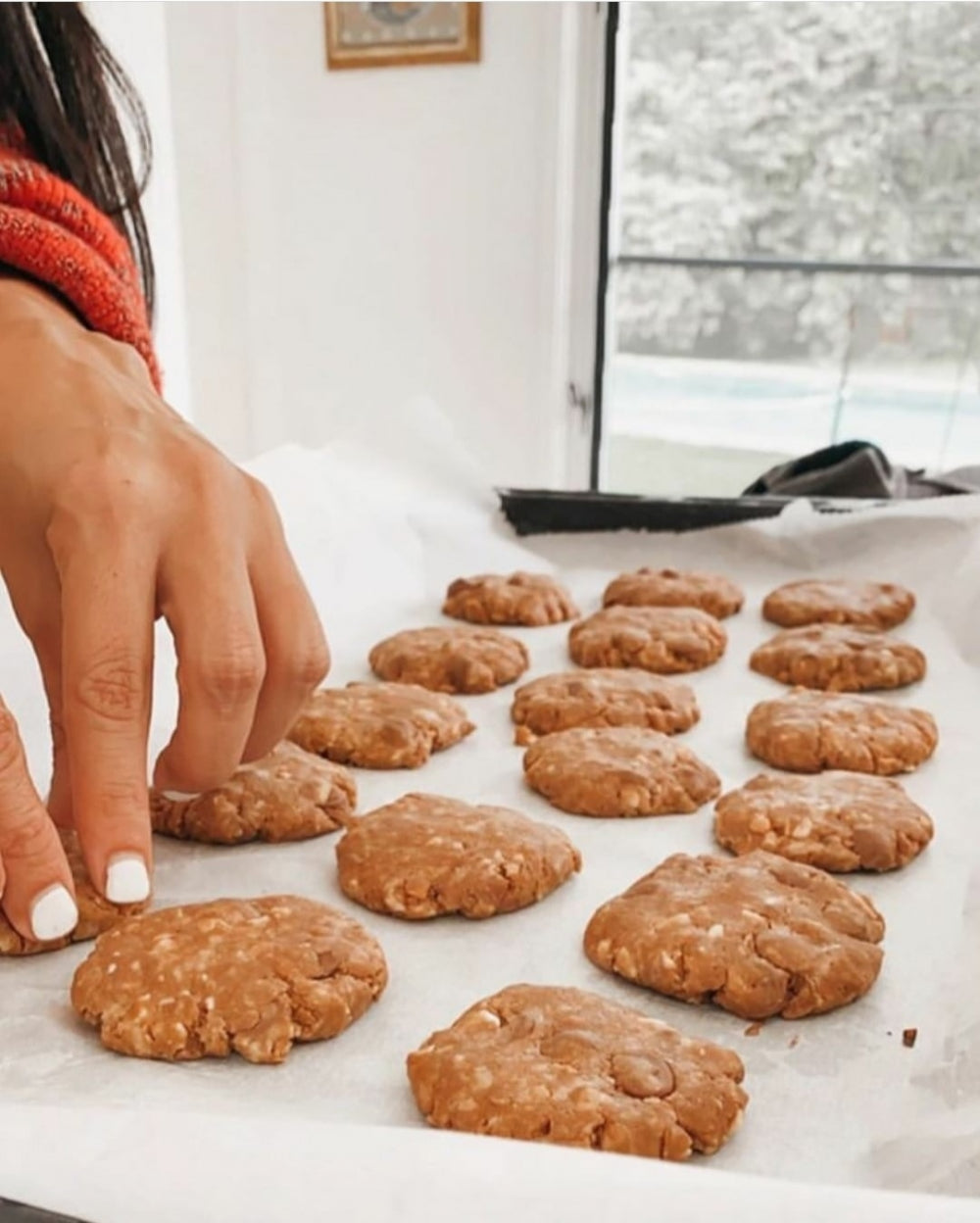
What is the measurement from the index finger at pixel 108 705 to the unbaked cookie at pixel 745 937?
420 millimetres

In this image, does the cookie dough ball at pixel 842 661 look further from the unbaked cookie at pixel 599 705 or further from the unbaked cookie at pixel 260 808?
the unbaked cookie at pixel 260 808

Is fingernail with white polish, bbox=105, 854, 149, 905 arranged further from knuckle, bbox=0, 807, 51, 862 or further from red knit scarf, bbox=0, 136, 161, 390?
red knit scarf, bbox=0, 136, 161, 390

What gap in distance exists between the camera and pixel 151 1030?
0.99m

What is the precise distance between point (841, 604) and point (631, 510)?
1.60 ft

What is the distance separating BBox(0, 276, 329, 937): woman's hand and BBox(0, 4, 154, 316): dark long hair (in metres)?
0.49

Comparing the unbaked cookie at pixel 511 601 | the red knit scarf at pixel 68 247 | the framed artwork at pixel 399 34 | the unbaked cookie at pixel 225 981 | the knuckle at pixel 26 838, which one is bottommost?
the unbaked cookie at pixel 511 601

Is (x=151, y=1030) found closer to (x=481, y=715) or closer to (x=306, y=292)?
(x=481, y=715)

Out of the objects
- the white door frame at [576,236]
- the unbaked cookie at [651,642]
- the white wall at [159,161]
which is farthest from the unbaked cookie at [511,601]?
the white door frame at [576,236]

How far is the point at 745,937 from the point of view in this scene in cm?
111

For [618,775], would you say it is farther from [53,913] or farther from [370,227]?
[370,227]

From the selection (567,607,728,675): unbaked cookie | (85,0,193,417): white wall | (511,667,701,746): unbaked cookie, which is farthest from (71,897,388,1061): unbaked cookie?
(85,0,193,417): white wall

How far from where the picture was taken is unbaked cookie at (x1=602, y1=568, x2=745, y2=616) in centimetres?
207

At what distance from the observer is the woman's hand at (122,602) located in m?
1.01

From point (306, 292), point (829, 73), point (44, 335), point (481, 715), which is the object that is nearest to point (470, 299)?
point (306, 292)
